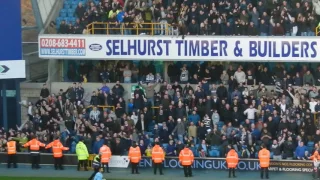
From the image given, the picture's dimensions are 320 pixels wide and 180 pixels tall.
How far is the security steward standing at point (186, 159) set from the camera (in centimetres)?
3553

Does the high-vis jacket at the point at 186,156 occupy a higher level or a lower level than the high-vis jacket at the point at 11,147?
lower

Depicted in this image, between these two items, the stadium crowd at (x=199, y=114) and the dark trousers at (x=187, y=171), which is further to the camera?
the stadium crowd at (x=199, y=114)

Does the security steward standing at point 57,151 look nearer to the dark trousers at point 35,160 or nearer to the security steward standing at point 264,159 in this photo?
the dark trousers at point 35,160

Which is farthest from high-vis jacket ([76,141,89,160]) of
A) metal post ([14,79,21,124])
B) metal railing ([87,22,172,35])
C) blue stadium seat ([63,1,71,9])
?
blue stadium seat ([63,1,71,9])

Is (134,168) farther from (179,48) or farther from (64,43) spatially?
(64,43)

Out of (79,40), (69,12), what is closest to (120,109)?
(79,40)

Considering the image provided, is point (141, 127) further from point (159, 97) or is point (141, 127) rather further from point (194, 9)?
point (194, 9)

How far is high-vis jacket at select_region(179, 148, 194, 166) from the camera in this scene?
35.5 meters

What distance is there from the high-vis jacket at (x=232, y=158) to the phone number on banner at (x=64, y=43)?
8.21m

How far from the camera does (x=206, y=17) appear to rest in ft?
130

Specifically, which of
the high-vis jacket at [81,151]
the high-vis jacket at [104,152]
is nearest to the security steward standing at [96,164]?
the high-vis jacket at [104,152]

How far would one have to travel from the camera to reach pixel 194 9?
130 ft

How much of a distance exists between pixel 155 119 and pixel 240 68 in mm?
3808

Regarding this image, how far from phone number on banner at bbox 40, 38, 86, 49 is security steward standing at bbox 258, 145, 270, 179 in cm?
903
